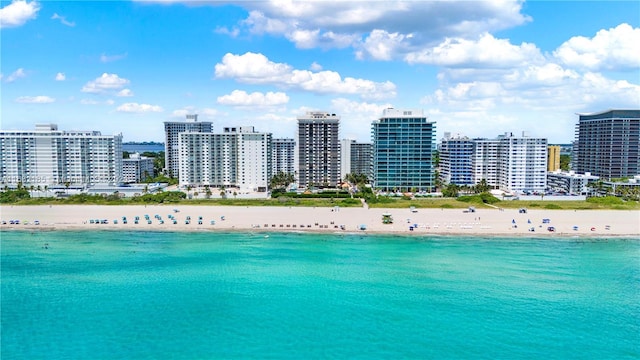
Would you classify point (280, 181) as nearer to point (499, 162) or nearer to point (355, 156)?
point (355, 156)

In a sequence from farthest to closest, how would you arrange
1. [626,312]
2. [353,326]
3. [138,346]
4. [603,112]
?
[603,112]
[626,312]
[353,326]
[138,346]

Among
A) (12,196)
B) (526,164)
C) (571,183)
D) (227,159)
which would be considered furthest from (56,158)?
(571,183)

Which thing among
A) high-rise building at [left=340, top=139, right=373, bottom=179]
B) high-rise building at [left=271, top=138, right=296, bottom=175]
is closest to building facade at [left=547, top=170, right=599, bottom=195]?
high-rise building at [left=340, top=139, right=373, bottom=179]

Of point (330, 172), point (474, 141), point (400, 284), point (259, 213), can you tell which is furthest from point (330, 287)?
point (474, 141)

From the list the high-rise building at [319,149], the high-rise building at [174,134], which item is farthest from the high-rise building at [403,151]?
the high-rise building at [174,134]

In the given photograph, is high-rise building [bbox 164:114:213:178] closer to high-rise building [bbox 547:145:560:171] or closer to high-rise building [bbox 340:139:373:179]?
high-rise building [bbox 340:139:373:179]

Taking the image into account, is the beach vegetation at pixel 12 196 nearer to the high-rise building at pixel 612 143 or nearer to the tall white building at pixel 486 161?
the tall white building at pixel 486 161

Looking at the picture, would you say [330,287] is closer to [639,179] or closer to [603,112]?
[639,179]
